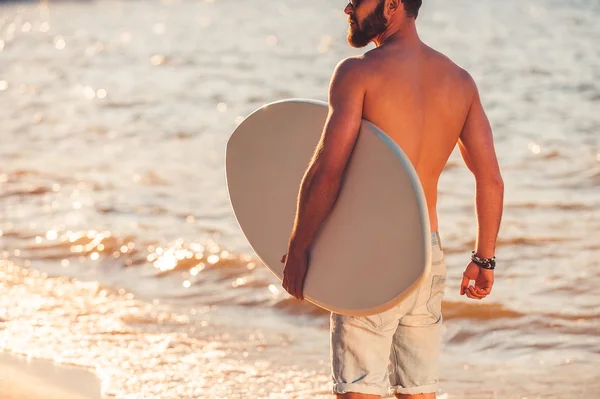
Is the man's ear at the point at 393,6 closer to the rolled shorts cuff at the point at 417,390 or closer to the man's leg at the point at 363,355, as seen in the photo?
the man's leg at the point at 363,355

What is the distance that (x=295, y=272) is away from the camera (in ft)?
9.60

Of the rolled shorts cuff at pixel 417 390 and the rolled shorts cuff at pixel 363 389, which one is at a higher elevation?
the rolled shorts cuff at pixel 363 389

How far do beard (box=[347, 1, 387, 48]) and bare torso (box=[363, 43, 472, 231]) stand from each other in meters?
0.07

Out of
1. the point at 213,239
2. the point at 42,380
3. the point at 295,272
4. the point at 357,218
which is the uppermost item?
the point at 357,218

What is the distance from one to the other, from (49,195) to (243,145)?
5449 millimetres

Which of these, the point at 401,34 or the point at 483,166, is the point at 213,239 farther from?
the point at 401,34

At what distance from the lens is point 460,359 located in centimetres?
495

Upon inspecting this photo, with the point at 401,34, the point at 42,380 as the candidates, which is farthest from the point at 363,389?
the point at 42,380

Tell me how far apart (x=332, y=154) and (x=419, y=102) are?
29 cm

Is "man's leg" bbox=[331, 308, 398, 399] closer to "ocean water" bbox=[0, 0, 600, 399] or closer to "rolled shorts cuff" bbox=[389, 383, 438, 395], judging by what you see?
"rolled shorts cuff" bbox=[389, 383, 438, 395]

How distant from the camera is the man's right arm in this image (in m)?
2.89

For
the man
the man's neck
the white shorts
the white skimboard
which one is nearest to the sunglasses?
the man

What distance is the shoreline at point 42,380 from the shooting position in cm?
431

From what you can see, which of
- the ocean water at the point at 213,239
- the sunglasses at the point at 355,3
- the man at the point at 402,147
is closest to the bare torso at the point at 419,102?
the man at the point at 402,147
